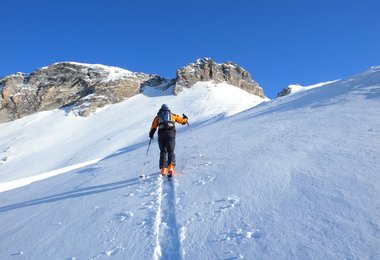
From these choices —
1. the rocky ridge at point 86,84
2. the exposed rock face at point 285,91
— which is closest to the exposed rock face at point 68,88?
the rocky ridge at point 86,84

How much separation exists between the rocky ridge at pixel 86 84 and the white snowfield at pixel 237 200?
43.2 m

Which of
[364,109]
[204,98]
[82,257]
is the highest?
[204,98]

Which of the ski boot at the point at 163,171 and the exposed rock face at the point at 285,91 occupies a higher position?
the exposed rock face at the point at 285,91

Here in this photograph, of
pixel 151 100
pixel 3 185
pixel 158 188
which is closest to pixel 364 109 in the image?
pixel 158 188

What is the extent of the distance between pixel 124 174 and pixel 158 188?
7.98ft

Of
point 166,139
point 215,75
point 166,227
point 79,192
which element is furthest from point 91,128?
point 166,227

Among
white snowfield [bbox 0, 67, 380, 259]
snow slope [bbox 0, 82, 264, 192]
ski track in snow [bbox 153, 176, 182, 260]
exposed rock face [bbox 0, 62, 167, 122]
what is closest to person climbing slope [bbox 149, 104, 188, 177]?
white snowfield [bbox 0, 67, 380, 259]

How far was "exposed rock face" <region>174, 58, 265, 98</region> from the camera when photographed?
54344 mm

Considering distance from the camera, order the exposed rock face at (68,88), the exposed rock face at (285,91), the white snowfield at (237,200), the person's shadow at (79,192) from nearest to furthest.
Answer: the white snowfield at (237,200), the person's shadow at (79,192), the exposed rock face at (285,91), the exposed rock face at (68,88)

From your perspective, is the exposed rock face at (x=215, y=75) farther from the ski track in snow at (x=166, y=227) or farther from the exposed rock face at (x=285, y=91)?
the ski track in snow at (x=166, y=227)

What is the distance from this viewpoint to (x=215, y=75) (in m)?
57.2

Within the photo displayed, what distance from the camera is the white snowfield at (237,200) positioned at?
158 inches

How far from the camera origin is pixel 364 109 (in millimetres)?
9609

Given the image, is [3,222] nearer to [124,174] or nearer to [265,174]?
[124,174]
